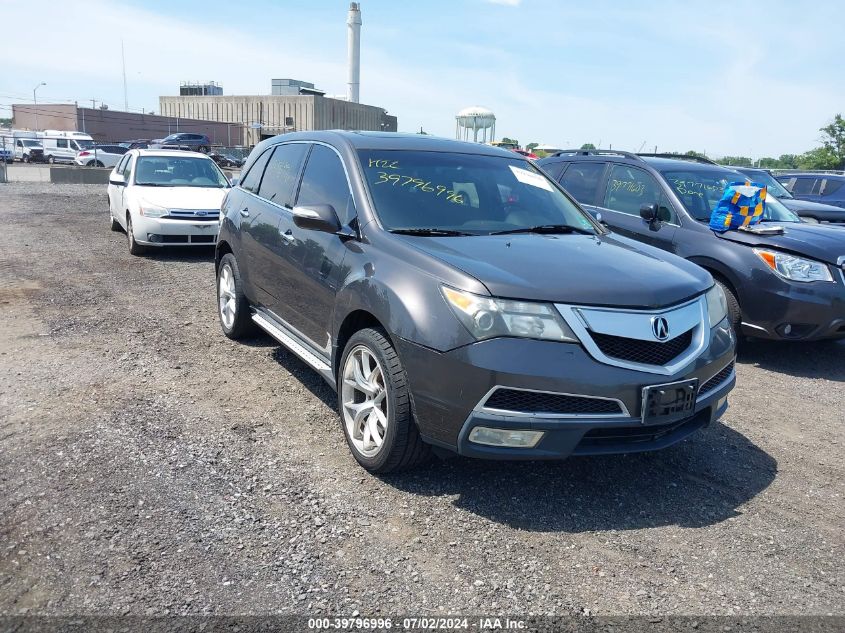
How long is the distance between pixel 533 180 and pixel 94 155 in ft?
131

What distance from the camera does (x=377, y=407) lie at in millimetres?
3699


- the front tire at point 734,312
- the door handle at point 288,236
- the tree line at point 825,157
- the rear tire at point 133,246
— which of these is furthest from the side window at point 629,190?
the tree line at point 825,157

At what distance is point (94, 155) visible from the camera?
39.0 meters

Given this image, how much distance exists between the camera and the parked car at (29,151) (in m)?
41.3

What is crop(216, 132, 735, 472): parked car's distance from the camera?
3.18 meters

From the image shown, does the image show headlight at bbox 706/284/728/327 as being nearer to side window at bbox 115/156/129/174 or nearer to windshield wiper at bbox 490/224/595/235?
windshield wiper at bbox 490/224/595/235

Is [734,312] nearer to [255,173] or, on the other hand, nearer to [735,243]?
[735,243]

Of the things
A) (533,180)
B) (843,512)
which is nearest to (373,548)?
(843,512)

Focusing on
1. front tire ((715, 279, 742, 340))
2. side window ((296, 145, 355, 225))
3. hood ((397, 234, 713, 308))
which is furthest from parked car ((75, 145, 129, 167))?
hood ((397, 234, 713, 308))

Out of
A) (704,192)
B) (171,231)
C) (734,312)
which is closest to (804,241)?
(734,312)

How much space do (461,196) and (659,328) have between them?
5.40ft

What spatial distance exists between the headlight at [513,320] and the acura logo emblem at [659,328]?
1.45 ft

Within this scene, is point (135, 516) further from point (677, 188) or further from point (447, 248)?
point (677, 188)

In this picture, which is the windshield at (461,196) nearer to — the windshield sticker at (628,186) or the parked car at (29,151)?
the windshield sticker at (628,186)
